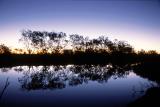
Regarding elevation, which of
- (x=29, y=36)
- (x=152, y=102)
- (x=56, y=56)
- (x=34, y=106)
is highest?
(x=29, y=36)

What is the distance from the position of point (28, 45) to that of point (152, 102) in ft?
220

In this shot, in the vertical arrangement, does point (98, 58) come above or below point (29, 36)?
below

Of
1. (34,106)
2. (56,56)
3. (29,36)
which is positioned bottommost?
(34,106)

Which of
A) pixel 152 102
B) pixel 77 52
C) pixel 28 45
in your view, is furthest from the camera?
pixel 77 52

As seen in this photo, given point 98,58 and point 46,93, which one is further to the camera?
point 98,58

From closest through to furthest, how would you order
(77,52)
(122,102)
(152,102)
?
(152,102) → (122,102) → (77,52)

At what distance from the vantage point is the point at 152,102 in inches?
406

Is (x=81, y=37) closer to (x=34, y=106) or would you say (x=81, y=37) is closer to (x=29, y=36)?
(x=29, y=36)

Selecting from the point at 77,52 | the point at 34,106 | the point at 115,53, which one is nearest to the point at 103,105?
the point at 34,106

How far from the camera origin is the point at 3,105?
13.1 meters

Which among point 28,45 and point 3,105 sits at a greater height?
point 28,45

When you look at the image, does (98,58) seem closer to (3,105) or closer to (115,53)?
(115,53)

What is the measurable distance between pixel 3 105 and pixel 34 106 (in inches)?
87.4

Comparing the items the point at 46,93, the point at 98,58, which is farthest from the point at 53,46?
the point at 46,93
